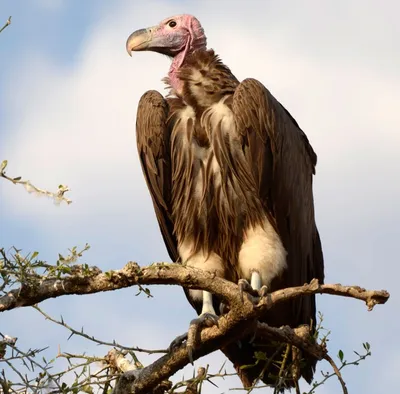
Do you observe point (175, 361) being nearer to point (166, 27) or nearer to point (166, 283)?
point (166, 283)

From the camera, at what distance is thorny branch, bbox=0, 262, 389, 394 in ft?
16.2

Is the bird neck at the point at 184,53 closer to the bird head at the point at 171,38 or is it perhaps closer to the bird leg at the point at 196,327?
the bird head at the point at 171,38

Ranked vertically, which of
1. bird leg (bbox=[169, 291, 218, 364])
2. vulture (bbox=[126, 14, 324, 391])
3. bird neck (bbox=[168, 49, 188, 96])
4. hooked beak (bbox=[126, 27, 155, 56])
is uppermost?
hooked beak (bbox=[126, 27, 155, 56])

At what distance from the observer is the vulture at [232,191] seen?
23.0 feet

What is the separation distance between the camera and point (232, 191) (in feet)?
23.3

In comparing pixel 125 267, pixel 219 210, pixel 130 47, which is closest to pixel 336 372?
pixel 125 267

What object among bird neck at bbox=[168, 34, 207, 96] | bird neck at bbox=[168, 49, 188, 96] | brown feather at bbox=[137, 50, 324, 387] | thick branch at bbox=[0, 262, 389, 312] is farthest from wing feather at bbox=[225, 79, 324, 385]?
thick branch at bbox=[0, 262, 389, 312]

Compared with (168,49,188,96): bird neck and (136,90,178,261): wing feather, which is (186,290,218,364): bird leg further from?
(168,49,188,96): bird neck

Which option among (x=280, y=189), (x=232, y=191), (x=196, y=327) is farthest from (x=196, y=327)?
(x=280, y=189)

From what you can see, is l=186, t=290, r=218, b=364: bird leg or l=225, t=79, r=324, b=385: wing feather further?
l=225, t=79, r=324, b=385: wing feather

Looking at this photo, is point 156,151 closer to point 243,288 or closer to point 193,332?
point 193,332

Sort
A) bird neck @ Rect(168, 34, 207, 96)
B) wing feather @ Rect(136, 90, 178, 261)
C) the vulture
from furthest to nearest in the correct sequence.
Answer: bird neck @ Rect(168, 34, 207, 96) < wing feather @ Rect(136, 90, 178, 261) < the vulture

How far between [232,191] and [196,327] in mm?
1641

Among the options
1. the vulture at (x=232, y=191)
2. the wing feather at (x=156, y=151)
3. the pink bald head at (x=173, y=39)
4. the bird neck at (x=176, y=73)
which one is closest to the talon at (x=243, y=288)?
the vulture at (x=232, y=191)
